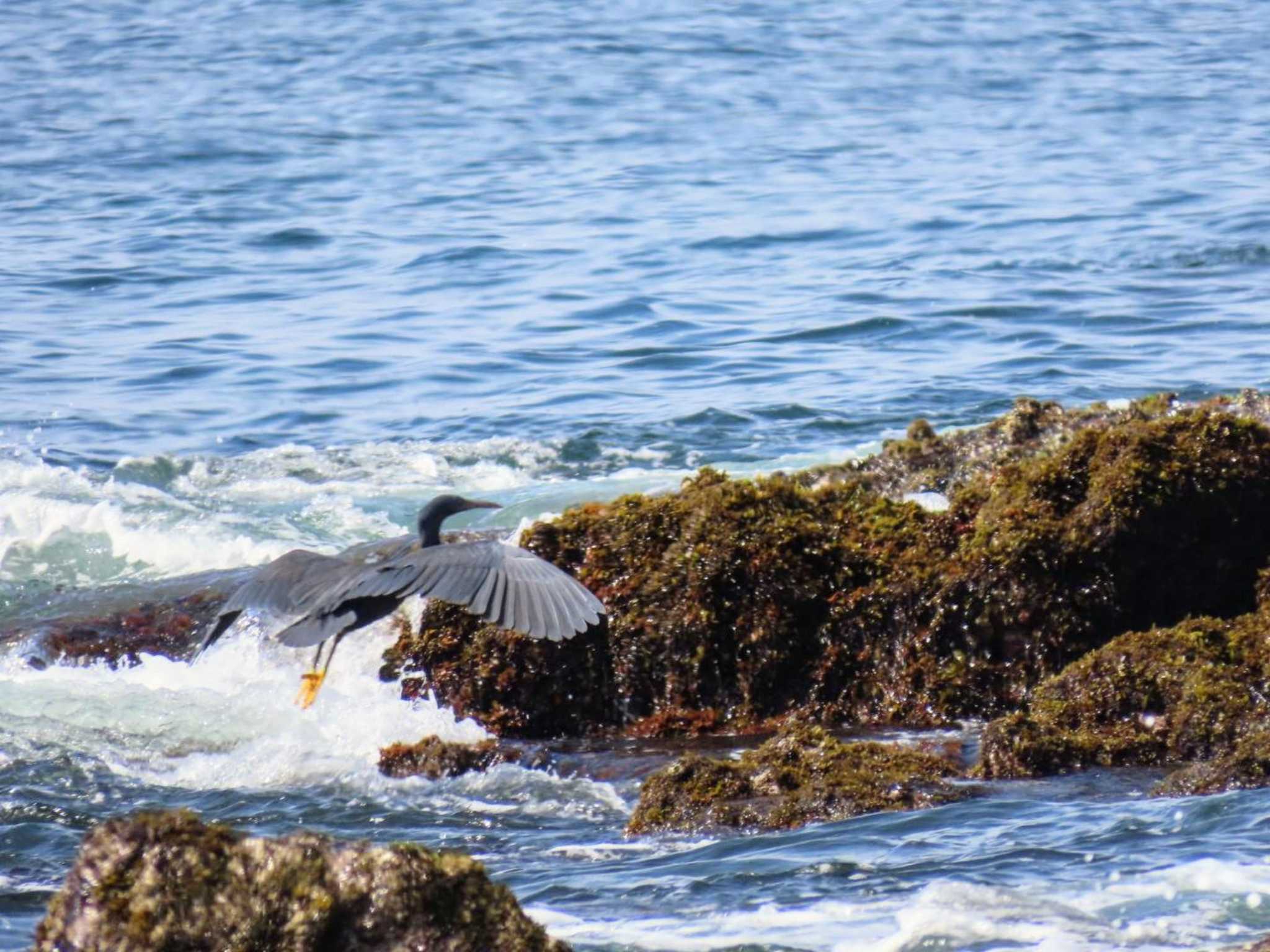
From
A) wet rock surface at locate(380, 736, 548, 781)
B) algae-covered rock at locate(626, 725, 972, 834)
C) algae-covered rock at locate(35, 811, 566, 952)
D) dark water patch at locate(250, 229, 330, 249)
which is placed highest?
algae-covered rock at locate(35, 811, 566, 952)

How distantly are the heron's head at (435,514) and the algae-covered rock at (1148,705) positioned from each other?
229 centimetres

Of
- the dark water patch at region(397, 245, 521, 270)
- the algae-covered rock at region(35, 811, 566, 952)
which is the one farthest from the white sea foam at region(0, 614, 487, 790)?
the dark water patch at region(397, 245, 521, 270)

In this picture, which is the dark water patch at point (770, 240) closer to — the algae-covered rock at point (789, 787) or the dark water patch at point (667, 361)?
the dark water patch at point (667, 361)

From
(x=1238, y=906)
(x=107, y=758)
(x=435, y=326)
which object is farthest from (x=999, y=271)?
(x=1238, y=906)

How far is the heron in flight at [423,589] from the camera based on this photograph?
20.1 ft

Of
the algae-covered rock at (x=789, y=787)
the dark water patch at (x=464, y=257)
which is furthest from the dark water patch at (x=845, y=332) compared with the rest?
the algae-covered rock at (x=789, y=787)

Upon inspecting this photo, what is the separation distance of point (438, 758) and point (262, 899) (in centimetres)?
327

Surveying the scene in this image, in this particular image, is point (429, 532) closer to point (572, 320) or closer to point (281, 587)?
point (281, 587)

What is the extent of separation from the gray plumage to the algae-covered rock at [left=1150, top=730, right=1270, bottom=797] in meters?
1.84

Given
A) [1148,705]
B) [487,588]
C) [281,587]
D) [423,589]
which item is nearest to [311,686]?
[281,587]

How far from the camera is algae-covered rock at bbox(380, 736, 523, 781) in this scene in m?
6.46

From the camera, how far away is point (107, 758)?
7113mm

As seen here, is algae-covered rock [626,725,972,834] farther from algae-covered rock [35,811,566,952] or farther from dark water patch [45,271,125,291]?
dark water patch [45,271,125,291]

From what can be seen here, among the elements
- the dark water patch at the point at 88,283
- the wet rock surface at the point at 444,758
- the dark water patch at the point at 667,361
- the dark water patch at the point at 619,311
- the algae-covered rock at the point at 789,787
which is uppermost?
the algae-covered rock at the point at 789,787
